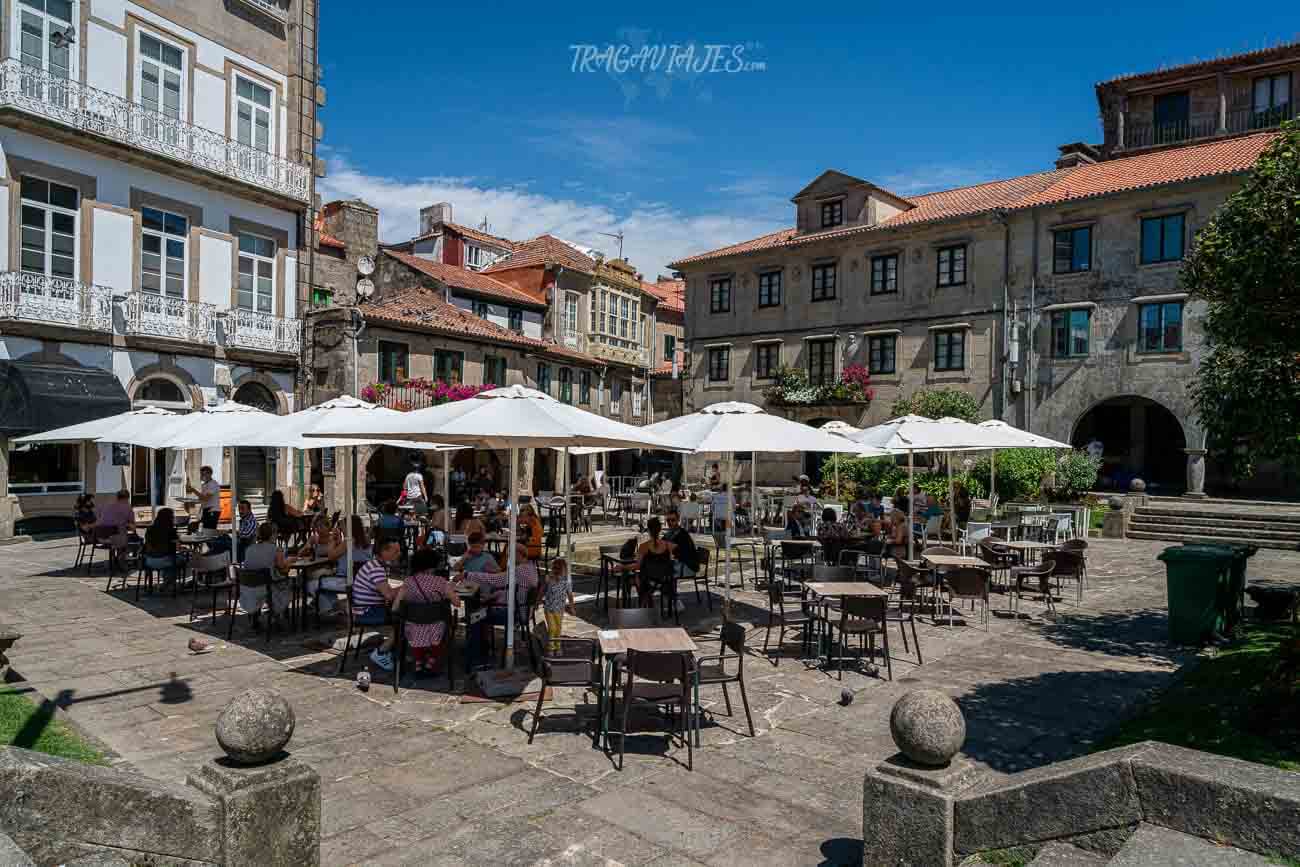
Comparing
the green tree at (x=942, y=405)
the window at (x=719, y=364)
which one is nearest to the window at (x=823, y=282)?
the window at (x=719, y=364)

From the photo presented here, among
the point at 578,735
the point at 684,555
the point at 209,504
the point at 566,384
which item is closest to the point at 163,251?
the point at 209,504

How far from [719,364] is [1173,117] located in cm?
2159

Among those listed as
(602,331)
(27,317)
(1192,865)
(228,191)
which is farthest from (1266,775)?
(602,331)

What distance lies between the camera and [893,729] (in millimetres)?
4422

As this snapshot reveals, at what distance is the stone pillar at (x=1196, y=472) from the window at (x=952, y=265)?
9577mm

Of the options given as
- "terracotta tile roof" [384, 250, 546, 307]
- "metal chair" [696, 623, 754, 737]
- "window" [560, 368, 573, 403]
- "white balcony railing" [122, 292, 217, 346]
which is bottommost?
"metal chair" [696, 623, 754, 737]

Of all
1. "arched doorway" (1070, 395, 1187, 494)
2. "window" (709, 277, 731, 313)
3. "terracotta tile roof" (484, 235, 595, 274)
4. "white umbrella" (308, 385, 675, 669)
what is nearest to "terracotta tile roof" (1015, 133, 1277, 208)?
"arched doorway" (1070, 395, 1187, 494)

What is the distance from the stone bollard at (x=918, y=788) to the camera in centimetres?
412

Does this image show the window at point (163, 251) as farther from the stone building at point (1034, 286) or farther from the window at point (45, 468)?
the stone building at point (1034, 286)

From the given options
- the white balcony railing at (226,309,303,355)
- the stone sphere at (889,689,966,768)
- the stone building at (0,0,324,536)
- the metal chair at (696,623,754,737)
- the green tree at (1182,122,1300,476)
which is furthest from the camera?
the white balcony railing at (226,309,303,355)

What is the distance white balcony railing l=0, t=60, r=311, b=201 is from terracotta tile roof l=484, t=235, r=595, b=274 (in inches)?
488

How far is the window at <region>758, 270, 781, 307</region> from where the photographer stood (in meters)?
35.0

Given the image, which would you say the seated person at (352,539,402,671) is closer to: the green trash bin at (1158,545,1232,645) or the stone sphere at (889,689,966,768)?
the stone sphere at (889,689,966,768)

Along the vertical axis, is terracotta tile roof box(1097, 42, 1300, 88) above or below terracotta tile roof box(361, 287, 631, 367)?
above
